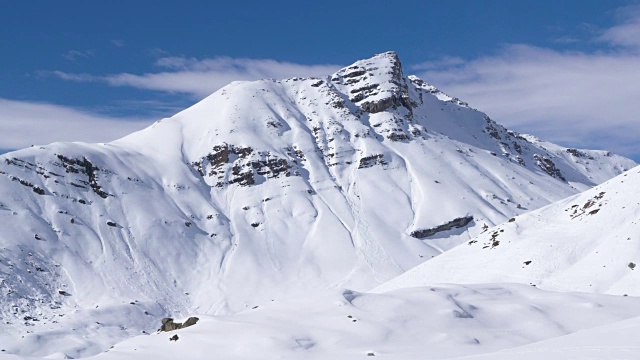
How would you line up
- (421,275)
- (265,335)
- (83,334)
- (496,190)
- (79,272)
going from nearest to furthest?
(265,335), (421,275), (83,334), (79,272), (496,190)

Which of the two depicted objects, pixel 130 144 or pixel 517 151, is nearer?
pixel 130 144

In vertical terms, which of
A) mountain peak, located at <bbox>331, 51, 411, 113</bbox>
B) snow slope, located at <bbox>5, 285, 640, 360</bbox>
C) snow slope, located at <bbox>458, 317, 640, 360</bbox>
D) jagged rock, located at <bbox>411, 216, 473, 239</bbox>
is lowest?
jagged rock, located at <bbox>411, 216, 473, 239</bbox>

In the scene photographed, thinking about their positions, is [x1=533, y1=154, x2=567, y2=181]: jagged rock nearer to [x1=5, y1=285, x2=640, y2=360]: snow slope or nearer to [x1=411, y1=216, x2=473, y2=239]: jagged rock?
[x1=411, y1=216, x2=473, y2=239]: jagged rock

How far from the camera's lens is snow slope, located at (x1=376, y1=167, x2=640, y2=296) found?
51594 mm

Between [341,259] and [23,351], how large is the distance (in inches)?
2379

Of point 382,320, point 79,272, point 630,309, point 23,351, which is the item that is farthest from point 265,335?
point 79,272

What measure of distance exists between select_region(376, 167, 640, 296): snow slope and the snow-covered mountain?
140ft

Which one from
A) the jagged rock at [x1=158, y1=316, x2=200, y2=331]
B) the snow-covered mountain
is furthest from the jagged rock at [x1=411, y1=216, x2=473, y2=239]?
the jagged rock at [x1=158, y1=316, x2=200, y2=331]

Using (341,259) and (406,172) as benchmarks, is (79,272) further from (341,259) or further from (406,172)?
(406,172)

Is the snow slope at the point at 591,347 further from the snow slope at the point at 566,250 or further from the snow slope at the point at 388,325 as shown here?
the snow slope at the point at 566,250

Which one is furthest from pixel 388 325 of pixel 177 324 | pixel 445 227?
pixel 445 227

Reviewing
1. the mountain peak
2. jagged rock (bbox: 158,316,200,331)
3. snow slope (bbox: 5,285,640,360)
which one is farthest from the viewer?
the mountain peak

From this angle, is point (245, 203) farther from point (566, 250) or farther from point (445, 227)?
point (566, 250)

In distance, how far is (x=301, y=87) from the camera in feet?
652
